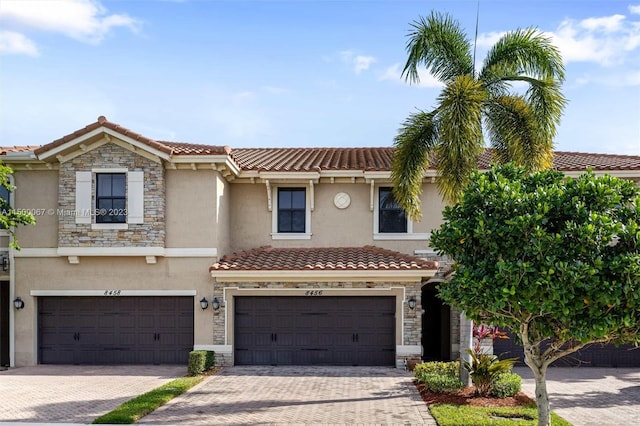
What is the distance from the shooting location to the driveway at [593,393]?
1214 cm

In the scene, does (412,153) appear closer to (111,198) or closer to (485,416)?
(485,416)

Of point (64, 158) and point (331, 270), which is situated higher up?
point (64, 158)

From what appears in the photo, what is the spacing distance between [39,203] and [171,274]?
15.5 feet

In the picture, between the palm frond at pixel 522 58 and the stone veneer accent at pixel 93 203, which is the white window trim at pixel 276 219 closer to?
the stone veneer accent at pixel 93 203

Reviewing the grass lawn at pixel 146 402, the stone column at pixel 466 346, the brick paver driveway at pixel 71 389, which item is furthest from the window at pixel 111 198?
the stone column at pixel 466 346

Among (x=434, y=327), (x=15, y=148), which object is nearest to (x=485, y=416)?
(x=434, y=327)

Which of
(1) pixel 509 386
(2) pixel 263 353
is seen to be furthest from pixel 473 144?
(2) pixel 263 353

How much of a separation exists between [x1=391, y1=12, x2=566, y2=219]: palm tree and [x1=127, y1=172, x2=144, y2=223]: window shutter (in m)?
7.74

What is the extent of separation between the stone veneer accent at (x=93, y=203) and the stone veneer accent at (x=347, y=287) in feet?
8.64

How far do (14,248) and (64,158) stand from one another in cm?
305

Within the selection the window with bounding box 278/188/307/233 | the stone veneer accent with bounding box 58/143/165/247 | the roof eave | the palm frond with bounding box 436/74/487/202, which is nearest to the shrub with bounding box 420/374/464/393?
the roof eave

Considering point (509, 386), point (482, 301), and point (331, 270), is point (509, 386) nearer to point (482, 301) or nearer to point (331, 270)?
point (482, 301)

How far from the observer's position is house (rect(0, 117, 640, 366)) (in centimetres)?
1805

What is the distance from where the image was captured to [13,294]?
1867cm
